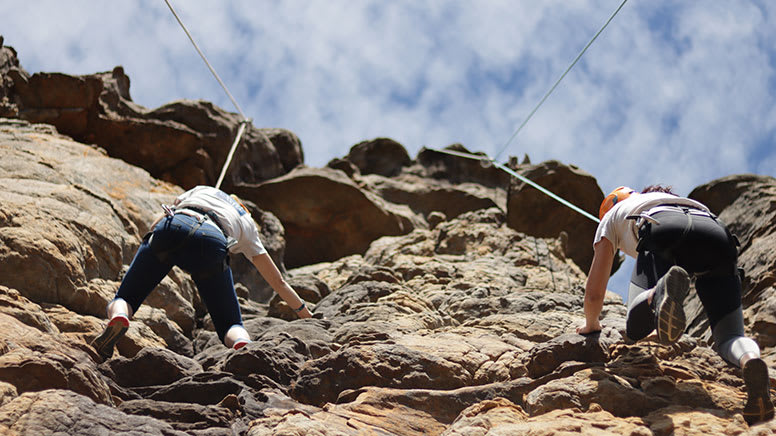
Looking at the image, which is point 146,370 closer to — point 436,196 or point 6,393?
point 6,393

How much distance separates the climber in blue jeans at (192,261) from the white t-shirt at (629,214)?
3.09m

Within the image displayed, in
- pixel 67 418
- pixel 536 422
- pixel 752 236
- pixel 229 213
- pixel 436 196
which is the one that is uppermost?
pixel 436 196

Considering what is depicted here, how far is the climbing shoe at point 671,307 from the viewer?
173 inches

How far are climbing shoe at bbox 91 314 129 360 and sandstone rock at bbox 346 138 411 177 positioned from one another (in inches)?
584

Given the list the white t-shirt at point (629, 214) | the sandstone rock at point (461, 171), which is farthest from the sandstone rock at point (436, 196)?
the white t-shirt at point (629, 214)

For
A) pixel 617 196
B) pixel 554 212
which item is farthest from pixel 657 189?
pixel 554 212

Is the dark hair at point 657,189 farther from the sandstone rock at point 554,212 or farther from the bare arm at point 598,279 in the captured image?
the sandstone rock at point 554,212

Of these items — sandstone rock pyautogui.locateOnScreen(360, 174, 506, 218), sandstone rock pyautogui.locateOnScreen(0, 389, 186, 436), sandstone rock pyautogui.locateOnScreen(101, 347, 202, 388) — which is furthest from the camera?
sandstone rock pyautogui.locateOnScreen(360, 174, 506, 218)

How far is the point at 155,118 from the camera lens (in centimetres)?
1479

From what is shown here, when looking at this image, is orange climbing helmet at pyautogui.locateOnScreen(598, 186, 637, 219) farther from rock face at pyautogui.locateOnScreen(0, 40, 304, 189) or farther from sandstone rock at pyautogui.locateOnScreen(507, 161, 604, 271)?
rock face at pyautogui.locateOnScreen(0, 40, 304, 189)

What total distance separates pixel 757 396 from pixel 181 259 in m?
4.34

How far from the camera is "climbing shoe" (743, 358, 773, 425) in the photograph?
4.29 meters

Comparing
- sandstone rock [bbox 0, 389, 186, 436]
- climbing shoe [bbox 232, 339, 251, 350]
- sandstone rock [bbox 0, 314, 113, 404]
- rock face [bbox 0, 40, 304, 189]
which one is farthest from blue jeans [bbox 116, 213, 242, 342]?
rock face [bbox 0, 40, 304, 189]

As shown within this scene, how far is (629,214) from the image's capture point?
17.8 feet
